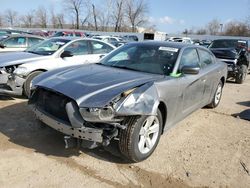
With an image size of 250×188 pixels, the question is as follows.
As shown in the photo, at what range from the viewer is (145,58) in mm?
4727

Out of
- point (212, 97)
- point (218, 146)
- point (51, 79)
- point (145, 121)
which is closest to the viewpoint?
point (145, 121)

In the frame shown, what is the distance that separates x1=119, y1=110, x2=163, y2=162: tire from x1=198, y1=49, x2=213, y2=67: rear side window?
86.0 inches

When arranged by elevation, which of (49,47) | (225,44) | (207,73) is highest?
(225,44)

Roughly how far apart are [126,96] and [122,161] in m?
0.93

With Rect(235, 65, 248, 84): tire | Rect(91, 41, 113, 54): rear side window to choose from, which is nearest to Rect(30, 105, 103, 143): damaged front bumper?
Rect(91, 41, 113, 54): rear side window

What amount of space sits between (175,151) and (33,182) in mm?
2063

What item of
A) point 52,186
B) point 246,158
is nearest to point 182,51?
point 246,158

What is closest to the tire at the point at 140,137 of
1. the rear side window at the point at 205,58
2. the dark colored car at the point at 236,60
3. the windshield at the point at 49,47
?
the rear side window at the point at 205,58

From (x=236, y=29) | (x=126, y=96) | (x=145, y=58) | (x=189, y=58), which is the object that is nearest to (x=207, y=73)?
(x=189, y=58)

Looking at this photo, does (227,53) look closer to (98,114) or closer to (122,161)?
(122,161)

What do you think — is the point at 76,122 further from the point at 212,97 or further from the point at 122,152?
the point at 212,97

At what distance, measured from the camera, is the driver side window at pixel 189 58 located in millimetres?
4670

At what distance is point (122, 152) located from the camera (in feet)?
11.6

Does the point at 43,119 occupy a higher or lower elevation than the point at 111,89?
lower
